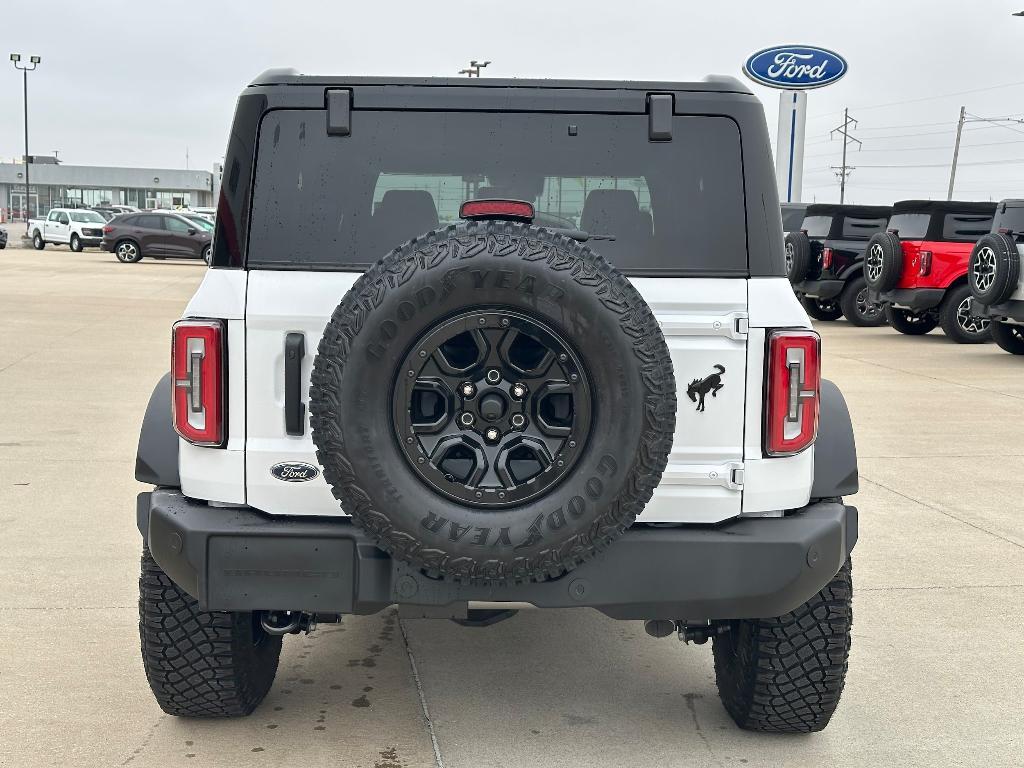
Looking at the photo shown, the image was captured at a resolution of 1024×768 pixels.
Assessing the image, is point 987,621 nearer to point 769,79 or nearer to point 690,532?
point 690,532

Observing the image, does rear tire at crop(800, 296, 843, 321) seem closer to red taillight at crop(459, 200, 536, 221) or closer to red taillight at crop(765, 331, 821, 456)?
red taillight at crop(765, 331, 821, 456)

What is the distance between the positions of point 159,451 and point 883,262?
1474 cm

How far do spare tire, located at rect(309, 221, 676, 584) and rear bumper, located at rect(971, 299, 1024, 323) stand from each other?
12487mm

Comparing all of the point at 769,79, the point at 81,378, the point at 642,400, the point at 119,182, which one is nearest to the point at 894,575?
the point at 642,400

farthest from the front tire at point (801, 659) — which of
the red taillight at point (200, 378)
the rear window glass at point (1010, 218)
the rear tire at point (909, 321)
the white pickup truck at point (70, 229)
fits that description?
the white pickup truck at point (70, 229)

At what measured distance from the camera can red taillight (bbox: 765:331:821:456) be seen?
343 centimetres

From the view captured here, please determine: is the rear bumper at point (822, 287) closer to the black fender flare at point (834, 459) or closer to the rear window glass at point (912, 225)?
A: the rear window glass at point (912, 225)

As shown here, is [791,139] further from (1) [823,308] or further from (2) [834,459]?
(2) [834,459]

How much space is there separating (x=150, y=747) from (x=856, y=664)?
2.54 metres

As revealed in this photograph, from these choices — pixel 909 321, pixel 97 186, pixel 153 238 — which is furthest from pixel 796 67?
pixel 97 186

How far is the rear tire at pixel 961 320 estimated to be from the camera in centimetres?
1708

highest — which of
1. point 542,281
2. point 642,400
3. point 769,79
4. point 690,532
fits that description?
point 769,79

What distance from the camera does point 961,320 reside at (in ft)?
56.9

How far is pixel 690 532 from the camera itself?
3438 millimetres
